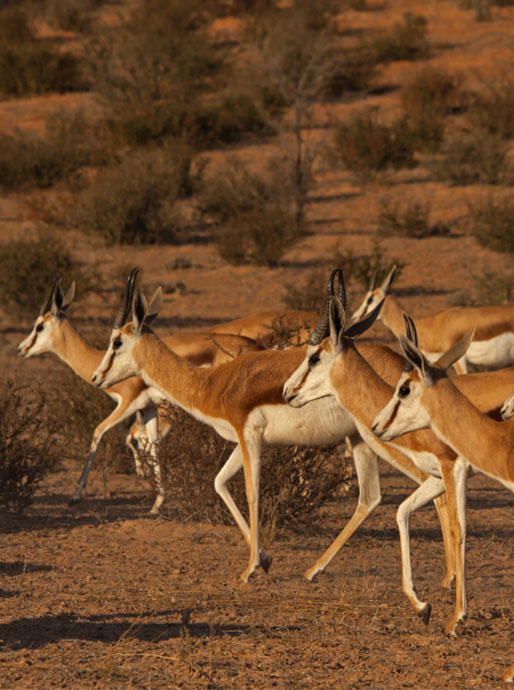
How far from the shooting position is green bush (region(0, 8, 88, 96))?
114ft

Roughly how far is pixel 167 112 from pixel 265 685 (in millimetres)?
26764

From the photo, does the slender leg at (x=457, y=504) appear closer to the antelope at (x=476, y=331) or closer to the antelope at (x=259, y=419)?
the antelope at (x=259, y=419)

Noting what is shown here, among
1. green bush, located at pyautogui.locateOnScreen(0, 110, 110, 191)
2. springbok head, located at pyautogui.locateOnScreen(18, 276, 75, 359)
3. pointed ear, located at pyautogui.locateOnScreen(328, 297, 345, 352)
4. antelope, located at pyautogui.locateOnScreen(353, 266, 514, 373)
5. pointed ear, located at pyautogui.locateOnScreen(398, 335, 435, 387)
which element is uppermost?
green bush, located at pyautogui.locateOnScreen(0, 110, 110, 191)

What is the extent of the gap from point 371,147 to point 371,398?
2171cm

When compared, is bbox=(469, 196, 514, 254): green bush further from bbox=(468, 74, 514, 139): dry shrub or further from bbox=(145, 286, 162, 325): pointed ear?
bbox=(145, 286, 162, 325): pointed ear

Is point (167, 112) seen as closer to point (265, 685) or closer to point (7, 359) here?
point (7, 359)

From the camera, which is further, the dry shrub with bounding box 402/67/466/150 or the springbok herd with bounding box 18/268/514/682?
the dry shrub with bounding box 402/67/466/150

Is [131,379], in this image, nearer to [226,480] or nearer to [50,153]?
[226,480]

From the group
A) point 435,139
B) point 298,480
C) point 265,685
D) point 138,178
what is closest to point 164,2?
point 435,139

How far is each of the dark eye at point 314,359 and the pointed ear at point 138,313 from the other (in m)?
1.72

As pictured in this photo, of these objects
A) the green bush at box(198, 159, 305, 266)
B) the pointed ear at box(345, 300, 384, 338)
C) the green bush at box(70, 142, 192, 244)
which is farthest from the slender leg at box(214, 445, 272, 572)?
the green bush at box(70, 142, 192, 244)

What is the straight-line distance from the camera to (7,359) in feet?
49.1

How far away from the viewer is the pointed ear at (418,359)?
199 inches

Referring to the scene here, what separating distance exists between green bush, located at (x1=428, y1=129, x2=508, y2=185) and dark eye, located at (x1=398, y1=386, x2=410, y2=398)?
2140 centimetres
